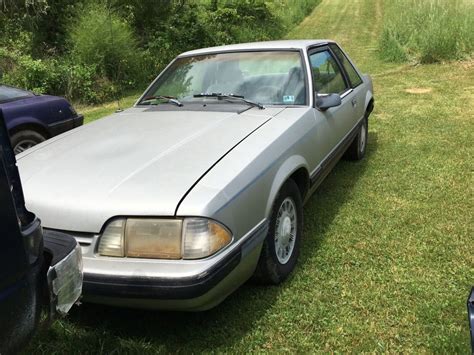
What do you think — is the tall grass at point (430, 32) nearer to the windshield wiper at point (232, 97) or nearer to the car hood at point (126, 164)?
the windshield wiper at point (232, 97)

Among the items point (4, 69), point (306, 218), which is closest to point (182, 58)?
point (306, 218)

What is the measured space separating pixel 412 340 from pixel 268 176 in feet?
3.78

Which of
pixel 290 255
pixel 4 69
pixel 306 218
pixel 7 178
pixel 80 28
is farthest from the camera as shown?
pixel 80 28

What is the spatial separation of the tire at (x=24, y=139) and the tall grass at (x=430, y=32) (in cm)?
982

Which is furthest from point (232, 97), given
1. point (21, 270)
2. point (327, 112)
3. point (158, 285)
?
point (21, 270)

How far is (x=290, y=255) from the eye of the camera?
3.27 meters

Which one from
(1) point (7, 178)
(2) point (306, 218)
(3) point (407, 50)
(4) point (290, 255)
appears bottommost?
(3) point (407, 50)

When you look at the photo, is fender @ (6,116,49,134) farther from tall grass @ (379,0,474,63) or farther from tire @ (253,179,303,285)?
tall grass @ (379,0,474,63)

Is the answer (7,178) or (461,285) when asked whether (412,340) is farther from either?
(7,178)

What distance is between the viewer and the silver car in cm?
234

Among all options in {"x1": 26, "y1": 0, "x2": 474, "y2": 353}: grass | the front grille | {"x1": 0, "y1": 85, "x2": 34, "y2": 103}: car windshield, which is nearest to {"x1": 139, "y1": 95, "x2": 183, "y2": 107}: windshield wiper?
{"x1": 26, "y1": 0, "x2": 474, "y2": 353}: grass

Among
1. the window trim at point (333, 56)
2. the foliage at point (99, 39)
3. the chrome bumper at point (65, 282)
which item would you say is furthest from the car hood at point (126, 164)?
the foliage at point (99, 39)

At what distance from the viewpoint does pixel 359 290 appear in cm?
308

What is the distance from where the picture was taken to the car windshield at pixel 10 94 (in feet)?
20.3
